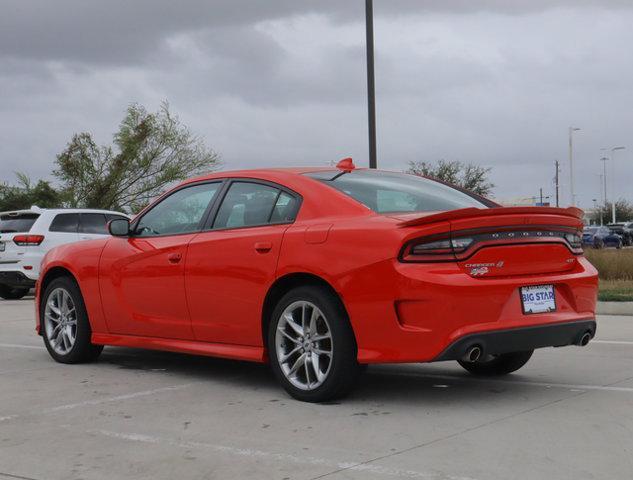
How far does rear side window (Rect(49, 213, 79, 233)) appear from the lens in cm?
1655

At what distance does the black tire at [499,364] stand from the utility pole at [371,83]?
28.1ft

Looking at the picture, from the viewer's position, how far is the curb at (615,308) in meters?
11.9

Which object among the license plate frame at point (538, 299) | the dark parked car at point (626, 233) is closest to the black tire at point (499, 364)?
the license plate frame at point (538, 299)

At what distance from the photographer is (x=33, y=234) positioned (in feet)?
53.1

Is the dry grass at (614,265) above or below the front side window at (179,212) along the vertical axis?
below

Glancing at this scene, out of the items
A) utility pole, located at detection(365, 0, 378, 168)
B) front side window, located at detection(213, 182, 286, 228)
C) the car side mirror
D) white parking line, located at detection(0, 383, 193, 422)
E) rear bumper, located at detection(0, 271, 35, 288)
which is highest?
utility pole, located at detection(365, 0, 378, 168)

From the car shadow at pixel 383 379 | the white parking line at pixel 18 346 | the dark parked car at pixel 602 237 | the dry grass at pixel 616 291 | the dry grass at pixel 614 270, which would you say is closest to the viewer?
the car shadow at pixel 383 379

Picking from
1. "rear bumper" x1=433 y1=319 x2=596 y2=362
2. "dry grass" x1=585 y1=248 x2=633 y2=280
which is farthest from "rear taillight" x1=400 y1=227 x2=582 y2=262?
"dry grass" x1=585 y1=248 x2=633 y2=280

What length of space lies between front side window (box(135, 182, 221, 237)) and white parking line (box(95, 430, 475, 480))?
2158 mm

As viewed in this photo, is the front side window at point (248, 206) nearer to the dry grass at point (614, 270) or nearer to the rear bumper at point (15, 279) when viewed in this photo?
the dry grass at point (614, 270)

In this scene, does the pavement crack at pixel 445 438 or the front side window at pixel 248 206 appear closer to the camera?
the pavement crack at pixel 445 438

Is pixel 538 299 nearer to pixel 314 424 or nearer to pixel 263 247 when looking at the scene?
pixel 314 424

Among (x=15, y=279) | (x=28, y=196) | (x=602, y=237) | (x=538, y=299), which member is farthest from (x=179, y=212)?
(x=602, y=237)

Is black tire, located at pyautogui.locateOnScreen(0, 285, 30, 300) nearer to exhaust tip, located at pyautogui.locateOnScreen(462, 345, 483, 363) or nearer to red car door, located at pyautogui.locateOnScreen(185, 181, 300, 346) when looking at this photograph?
red car door, located at pyautogui.locateOnScreen(185, 181, 300, 346)
